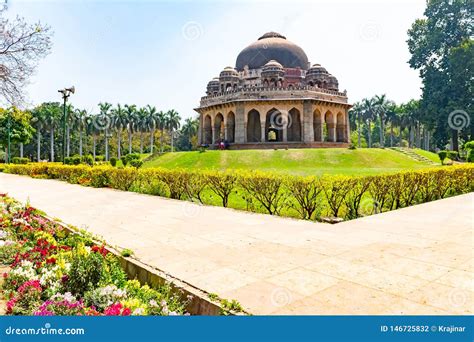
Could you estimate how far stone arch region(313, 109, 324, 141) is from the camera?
123 feet

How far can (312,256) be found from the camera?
464cm

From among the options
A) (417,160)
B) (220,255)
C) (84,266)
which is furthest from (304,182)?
(417,160)

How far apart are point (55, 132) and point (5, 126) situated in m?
17.4

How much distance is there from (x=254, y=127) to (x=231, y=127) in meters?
2.57

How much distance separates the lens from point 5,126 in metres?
41.4

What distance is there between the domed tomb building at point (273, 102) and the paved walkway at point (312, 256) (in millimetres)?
27424

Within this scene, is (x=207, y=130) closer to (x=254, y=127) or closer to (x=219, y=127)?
(x=219, y=127)

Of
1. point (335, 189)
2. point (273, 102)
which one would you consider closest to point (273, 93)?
point (273, 102)

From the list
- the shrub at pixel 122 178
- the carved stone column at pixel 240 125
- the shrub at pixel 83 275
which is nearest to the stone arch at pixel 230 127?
the carved stone column at pixel 240 125

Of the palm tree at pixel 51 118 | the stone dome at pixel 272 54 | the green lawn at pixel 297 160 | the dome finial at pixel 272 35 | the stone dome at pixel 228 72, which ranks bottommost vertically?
the green lawn at pixel 297 160

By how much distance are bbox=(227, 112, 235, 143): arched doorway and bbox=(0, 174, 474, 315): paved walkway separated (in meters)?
29.6

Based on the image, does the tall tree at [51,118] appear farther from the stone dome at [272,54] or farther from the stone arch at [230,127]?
the stone dome at [272,54]

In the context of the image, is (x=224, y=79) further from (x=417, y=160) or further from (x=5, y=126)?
(x=5, y=126)

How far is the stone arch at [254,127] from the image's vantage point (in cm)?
3812
